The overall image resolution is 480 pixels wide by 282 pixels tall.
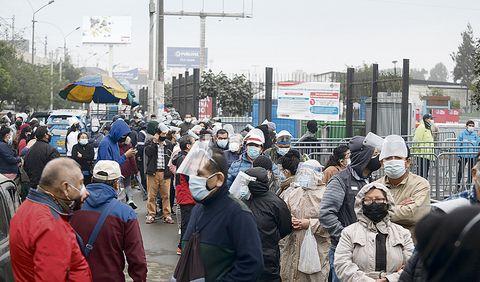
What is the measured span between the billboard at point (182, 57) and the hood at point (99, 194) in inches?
4079

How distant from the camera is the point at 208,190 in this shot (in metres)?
5.44

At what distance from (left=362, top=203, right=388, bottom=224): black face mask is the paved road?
5497 mm

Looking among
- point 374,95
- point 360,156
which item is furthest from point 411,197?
point 374,95

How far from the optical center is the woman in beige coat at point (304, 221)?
790 cm

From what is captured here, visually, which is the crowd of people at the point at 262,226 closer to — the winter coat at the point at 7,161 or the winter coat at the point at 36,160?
the winter coat at the point at 36,160

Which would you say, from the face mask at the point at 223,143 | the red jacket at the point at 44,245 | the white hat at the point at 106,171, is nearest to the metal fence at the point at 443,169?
the face mask at the point at 223,143

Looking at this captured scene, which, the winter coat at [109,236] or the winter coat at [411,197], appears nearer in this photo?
the winter coat at [109,236]

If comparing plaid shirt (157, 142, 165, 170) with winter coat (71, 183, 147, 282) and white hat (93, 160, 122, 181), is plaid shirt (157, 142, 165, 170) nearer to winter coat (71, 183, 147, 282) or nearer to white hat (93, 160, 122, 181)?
white hat (93, 160, 122, 181)

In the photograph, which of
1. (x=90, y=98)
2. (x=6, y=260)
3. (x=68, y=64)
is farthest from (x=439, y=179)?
(x=68, y=64)

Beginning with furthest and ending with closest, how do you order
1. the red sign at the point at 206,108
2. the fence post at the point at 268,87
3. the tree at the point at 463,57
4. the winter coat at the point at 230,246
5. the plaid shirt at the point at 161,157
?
1. the tree at the point at 463,57
2. the red sign at the point at 206,108
3. the fence post at the point at 268,87
4. the plaid shirt at the point at 161,157
5. the winter coat at the point at 230,246

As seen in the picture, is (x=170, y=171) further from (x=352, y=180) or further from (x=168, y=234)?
(x=352, y=180)

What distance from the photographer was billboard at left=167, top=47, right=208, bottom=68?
10994 centimetres

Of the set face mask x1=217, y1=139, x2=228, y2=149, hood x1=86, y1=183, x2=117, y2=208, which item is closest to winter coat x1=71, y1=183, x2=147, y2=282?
hood x1=86, y1=183, x2=117, y2=208

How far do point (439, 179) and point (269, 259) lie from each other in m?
7.25
